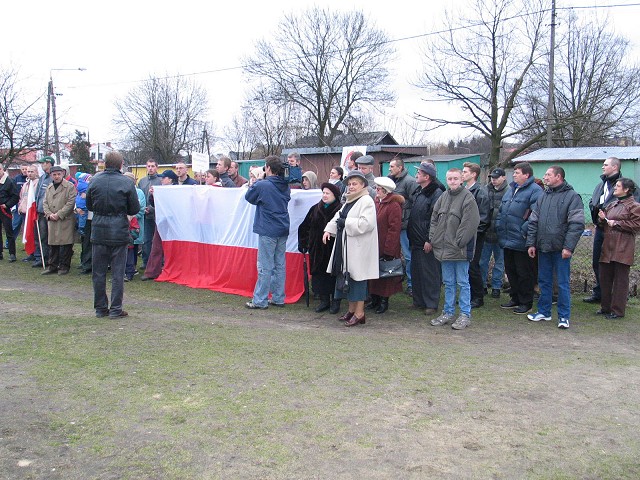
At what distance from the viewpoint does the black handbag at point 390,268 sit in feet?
23.6

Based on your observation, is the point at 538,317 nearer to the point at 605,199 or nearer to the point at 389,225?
the point at 605,199

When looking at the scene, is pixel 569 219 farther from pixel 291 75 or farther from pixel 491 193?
pixel 291 75

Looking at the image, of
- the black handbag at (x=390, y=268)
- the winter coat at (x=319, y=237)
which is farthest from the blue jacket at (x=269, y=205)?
the black handbag at (x=390, y=268)

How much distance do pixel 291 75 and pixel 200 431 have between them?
42140mm

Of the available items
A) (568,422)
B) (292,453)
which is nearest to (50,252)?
(292,453)

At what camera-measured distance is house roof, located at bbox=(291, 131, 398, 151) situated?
40500mm

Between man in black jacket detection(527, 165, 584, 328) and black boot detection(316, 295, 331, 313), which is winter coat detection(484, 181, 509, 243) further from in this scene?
black boot detection(316, 295, 331, 313)

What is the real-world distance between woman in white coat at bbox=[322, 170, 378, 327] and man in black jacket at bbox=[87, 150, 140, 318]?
2.44 m

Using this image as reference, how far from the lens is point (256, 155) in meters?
47.7

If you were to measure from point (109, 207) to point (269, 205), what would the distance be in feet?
A: 6.44

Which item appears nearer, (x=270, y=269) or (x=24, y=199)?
(x=270, y=269)

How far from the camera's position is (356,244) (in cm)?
685

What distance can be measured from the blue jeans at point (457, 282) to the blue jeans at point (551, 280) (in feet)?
3.16

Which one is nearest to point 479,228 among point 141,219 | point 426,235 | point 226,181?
point 426,235
